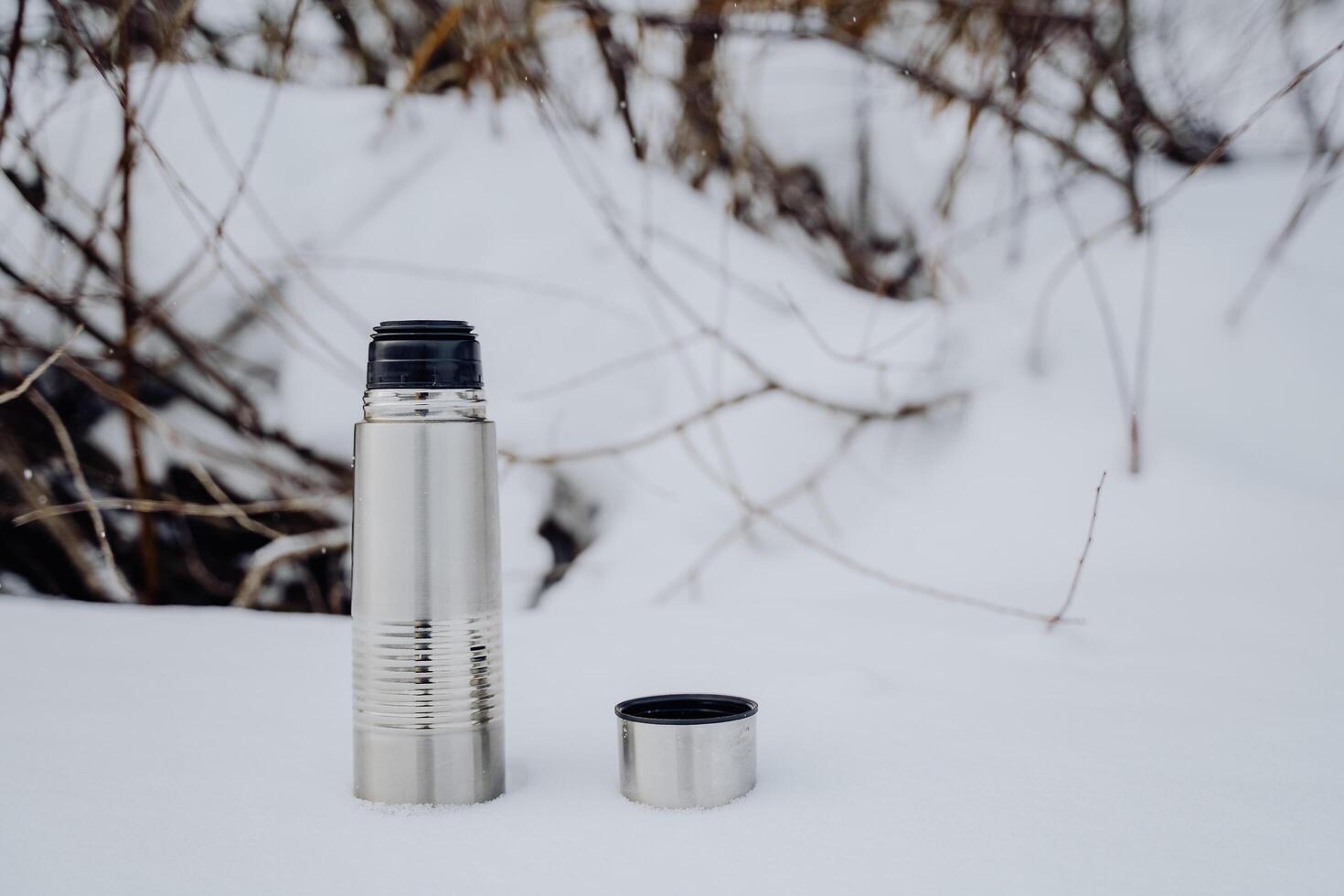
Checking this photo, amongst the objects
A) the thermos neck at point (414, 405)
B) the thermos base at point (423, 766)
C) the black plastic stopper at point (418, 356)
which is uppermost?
the black plastic stopper at point (418, 356)

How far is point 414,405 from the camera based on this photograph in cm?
75

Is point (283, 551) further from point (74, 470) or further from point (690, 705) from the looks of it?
point (690, 705)

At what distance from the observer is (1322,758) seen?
2.75 ft

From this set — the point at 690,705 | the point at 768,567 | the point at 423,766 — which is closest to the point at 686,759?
the point at 690,705

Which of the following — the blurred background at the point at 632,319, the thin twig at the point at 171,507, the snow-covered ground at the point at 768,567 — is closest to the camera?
the snow-covered ground at the point at 768,567

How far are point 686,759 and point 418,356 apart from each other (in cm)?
34

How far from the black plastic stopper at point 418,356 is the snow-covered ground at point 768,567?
0.99 feet

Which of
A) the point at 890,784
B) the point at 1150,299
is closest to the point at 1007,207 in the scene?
the point at 1150,299

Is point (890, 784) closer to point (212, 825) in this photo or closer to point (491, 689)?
point (491, 689)

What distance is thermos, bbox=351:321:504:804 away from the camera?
0.75 metres

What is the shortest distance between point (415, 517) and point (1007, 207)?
5.51 feet

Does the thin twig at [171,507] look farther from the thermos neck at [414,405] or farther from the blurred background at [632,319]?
the thermos neck at [414,405]

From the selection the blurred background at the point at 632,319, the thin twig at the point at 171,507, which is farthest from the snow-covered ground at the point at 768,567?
the thin twig at the point at 171,507

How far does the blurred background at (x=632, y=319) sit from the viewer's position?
153cm
